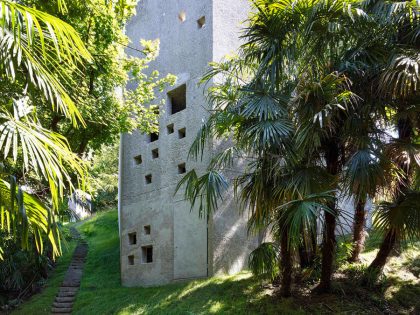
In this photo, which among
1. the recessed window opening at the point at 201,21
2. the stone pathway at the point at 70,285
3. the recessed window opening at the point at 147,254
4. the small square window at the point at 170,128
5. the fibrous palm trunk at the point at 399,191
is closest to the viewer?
the fibrous palm trunk at the point at 399,191

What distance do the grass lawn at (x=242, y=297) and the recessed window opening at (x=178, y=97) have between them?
5.78 metres

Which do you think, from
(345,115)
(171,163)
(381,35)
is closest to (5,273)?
(171,163)

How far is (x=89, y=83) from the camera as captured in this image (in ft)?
31.9

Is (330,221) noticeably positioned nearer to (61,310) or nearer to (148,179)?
(148,179)

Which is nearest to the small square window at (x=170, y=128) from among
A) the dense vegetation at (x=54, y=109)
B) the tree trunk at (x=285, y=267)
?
the dense vegetation at (x=54, y=109)

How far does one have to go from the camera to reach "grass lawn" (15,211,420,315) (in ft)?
27.1

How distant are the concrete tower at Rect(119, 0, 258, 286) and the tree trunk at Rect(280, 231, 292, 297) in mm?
2812

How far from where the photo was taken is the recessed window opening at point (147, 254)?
1334 centimetres

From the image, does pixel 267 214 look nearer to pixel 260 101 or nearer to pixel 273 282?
pixel 260 101

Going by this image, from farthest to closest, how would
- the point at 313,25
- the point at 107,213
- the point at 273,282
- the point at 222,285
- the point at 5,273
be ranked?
the point at 107,213
the point at 5,273
the point at 222,285
the point at 273,282
the point at 313,25

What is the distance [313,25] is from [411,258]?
6167 millimetres

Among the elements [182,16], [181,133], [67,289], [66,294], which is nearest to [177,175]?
[181,133]

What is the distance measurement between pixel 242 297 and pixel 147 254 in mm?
5291

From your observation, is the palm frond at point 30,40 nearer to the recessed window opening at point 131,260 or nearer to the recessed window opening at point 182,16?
the recessed window opening at point 182,16
